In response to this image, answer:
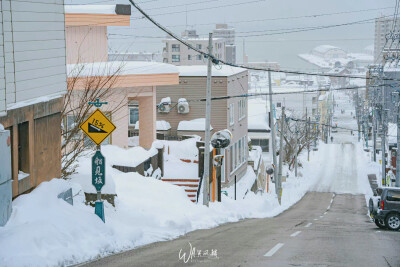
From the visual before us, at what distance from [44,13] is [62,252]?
6.10 m

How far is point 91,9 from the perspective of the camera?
2794 centimetres

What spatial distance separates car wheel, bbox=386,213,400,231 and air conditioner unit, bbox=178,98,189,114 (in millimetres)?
17977

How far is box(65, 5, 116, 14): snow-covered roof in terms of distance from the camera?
91.1ft

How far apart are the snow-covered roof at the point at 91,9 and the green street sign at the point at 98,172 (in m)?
15.3

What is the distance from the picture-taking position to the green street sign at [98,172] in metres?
13.9

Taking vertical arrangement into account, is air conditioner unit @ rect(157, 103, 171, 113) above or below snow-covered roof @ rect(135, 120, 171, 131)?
above

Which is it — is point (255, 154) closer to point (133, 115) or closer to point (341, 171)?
point (133, 115)

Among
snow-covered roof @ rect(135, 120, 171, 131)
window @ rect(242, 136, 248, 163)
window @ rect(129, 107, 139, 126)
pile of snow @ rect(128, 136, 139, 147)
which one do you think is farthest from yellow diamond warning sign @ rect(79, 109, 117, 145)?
window @ rect(242, 136, 248, 163)

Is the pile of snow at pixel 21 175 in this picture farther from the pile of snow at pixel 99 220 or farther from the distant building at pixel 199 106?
the distant building at pixel 199 106

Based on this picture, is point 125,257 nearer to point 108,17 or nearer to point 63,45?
point 63,45

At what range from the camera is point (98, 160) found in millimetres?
13891

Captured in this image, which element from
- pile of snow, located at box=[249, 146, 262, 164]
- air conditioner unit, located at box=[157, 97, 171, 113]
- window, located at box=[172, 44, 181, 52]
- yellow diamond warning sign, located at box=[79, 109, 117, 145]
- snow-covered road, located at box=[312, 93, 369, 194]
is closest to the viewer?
yellow diamond warning sign, located at box=[79, 109, 117, 145]

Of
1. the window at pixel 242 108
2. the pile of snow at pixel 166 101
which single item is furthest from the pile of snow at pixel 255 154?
the pile of snow at pixel 166 101

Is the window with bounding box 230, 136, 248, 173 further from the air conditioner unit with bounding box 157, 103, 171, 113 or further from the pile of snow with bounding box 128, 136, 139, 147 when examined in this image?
the pile of snow with bounding box 128, 136, 139, 147
